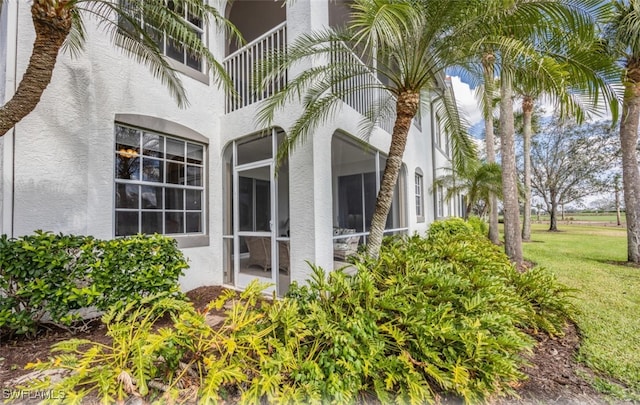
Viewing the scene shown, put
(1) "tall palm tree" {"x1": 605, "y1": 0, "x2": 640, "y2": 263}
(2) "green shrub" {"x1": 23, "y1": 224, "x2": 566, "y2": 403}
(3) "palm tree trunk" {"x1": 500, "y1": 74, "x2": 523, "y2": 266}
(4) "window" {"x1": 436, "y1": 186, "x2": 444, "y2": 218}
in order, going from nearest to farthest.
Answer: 1. (2) "green shrub" {"x1": 23, "y1": 224, "x2": 566, "y2": 403}
2. (1) "tall palm tree" {"x1": 605, "y1": 0, "x2": 640, "y2": 263}
3. (3) "palm tree trunk" {"x1": 500, "y1": 74, "x2": 523, "y2": 266}
4. (4) "window" {"x1": 436, "y1": 186, "x2": 444, "y2": 218}

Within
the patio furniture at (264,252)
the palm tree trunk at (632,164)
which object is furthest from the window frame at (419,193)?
the patio furniture at (264,252)

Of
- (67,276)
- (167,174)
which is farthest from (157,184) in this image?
(67,276)

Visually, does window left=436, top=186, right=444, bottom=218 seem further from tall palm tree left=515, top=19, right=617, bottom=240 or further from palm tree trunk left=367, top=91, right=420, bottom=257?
palm tree trunk left=367, top=91, right=420, bottom=257

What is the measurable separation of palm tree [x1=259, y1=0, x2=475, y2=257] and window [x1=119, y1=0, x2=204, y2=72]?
212 centimetres

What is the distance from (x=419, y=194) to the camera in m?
12.8

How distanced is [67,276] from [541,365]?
665cm

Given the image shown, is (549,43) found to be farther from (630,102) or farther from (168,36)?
(630,102)

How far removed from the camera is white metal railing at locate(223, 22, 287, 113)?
6457 mm

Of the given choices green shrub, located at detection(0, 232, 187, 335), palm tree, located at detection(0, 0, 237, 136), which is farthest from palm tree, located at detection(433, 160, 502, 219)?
green shrub, located at detection(0, 232, 187, 335)

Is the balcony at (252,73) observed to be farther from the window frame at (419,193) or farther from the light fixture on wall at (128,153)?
the window frame at (419,193)

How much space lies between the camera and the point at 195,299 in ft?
19.7

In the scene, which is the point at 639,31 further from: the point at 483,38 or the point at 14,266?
the point at 14,266

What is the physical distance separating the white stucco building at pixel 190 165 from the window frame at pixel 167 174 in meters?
0.02

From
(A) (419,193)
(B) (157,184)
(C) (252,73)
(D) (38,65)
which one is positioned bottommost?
(B) (157,184)
